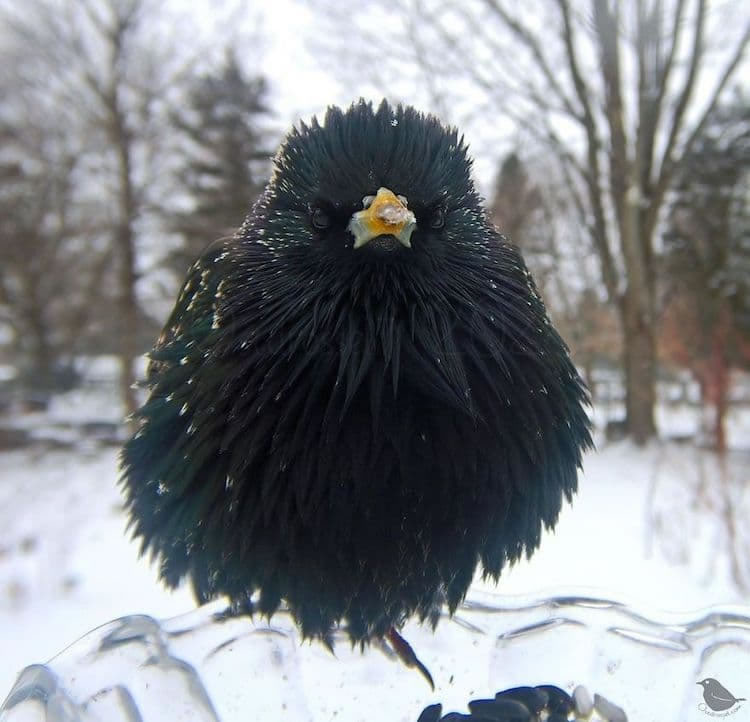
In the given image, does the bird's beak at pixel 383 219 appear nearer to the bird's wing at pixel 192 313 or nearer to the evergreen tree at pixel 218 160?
the bird's wing at pixel 192 313

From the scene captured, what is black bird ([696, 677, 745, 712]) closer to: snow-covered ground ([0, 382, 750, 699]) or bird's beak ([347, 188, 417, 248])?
snow-covered ground ([0, 382, 750, 699])

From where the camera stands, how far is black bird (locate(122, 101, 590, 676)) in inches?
46.6

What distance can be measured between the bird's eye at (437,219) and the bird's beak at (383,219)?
9 cm

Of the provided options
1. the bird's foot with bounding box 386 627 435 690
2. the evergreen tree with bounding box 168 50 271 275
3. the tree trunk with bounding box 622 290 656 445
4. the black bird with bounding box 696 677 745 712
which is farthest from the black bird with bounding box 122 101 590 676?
the evergreen tree with bounding box 168 50 271 275

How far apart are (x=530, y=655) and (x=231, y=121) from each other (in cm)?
1338

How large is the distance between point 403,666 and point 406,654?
0.12m

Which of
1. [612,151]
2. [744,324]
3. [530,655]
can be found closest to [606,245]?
[612,151]

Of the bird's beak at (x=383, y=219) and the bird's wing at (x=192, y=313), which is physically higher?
the bird's beak at (x=383, y=219)

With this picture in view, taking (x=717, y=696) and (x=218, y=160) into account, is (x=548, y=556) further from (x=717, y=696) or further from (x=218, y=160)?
(x=218, y=160)

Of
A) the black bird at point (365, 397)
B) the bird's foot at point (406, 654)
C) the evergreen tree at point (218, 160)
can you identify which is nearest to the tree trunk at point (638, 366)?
the evergreen tree at point (218, 160)

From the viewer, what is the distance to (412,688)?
5.61ft

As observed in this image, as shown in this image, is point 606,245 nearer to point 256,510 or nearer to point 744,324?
point 744,324

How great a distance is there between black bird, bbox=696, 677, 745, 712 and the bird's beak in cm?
128

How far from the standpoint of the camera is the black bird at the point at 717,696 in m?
1.49
